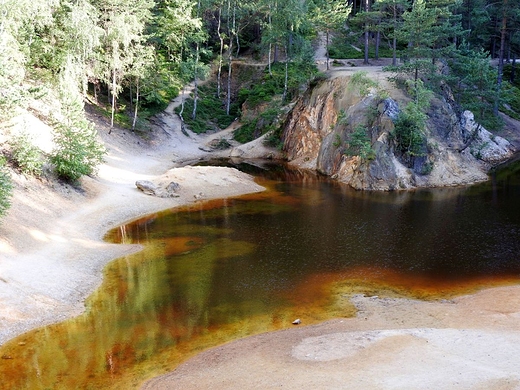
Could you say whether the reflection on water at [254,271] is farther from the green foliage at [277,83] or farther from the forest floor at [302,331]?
the green foliage at [277,83]

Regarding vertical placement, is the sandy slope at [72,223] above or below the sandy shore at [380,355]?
above

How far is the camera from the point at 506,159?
54.3m

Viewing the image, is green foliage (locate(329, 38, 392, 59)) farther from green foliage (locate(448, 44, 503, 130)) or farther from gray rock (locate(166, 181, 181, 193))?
gray rock (locate(166, 181, 181, 193))

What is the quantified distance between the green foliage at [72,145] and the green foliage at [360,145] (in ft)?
70.9

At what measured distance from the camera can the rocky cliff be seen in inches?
1668

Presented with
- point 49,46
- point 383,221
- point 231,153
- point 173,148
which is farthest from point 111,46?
point 383,221

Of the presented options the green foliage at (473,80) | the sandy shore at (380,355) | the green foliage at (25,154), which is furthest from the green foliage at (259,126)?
the sandy shore at (380,355)

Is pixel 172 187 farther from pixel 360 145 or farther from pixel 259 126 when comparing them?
pixel 259 126

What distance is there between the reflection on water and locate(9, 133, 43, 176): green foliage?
21.6 ft

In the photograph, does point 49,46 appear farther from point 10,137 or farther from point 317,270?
point 317,270

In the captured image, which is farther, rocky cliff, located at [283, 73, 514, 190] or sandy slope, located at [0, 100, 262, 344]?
rocky cliff, located at [283, 73, 514, 190]

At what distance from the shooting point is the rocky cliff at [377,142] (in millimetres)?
42375

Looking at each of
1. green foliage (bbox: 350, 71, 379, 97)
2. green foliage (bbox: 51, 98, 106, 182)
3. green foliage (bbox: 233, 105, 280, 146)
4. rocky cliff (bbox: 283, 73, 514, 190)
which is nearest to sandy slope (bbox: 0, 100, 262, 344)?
green foliage (bbox: 51, 98, 106, 182)

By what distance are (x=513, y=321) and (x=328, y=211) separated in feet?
58.1
